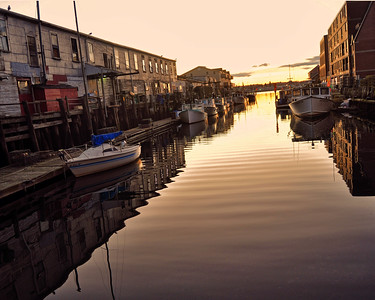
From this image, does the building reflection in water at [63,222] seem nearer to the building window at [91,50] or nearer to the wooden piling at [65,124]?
the wooden piling at [65,124]

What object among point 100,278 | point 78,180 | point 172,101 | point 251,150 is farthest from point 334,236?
point 172,101

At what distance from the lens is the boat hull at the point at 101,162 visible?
1592cm

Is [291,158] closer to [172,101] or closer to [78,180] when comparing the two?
[78,180]

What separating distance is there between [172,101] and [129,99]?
48.7 feet

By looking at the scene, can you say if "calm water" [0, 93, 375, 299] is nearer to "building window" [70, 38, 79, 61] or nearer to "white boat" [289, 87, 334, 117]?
"building window" [70, 38, 79, 61]

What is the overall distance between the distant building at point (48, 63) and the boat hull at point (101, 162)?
453 centimetres

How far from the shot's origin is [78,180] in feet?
53.1

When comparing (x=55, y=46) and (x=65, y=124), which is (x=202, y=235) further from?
(x=55, y=46)

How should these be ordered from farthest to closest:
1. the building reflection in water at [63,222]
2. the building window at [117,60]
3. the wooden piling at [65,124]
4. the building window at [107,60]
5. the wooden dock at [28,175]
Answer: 1. the building window at [117,60]
2. the building window at [107,60]
3. the wooden piling at [65,124]
4. the wooden dock at [28,175]
5. the building reflection in water at [63,222]

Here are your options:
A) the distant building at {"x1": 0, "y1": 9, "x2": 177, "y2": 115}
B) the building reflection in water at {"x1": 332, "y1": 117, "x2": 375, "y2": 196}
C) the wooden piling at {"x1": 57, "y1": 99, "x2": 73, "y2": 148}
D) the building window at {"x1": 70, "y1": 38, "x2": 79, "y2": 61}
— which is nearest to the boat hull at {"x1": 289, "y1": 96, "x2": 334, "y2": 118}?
the building reflection in water at {"x1": 332, "y1": 117, "x2": 375, "y2": 196}

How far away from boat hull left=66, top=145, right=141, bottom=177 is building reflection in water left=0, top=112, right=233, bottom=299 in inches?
12.3

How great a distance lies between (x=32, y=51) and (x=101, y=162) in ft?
41.1

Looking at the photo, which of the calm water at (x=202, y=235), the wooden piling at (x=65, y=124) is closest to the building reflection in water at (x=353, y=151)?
the calm water at (x=202, y=235)

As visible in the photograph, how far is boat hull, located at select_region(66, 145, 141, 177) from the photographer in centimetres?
1592
